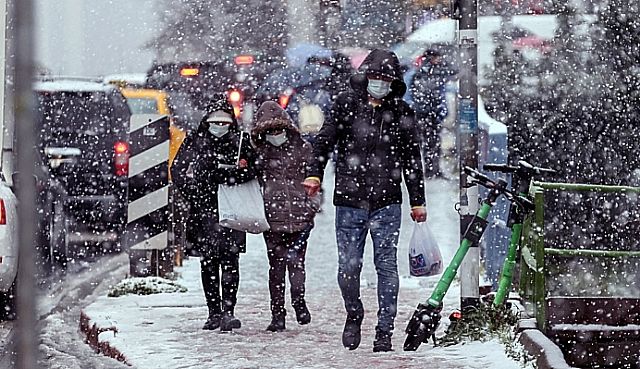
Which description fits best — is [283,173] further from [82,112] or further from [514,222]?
[82,112]

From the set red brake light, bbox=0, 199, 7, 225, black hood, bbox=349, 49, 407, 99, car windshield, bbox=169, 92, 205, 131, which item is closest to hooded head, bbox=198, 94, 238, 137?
black hood, bbox=349, 49, 407, 99

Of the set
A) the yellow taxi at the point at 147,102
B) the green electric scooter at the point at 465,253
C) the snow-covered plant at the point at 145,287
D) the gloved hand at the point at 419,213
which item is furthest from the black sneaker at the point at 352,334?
the yellow taxi at the point at 147,102

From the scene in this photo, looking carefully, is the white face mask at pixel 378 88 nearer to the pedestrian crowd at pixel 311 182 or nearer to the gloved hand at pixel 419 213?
the pedestrian crowd at pixel 311 182

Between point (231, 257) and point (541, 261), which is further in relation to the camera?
point (231, 257)

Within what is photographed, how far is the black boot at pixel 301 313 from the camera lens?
7.91m

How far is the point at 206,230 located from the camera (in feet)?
24.5

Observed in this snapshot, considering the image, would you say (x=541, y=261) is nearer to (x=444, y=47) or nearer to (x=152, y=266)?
(x=152, y=266)

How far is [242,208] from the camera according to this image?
24.2 feet

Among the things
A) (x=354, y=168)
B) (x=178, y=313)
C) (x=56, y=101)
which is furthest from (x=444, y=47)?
(x=354, y=168)

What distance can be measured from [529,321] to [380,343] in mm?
997

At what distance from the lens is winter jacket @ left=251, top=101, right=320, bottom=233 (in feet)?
24.6

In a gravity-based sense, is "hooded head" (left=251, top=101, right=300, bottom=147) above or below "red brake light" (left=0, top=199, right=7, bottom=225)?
above

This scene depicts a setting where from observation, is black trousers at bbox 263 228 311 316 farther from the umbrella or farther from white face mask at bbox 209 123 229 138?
the umbrella

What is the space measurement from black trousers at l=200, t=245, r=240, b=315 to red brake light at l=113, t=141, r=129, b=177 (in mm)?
5514
